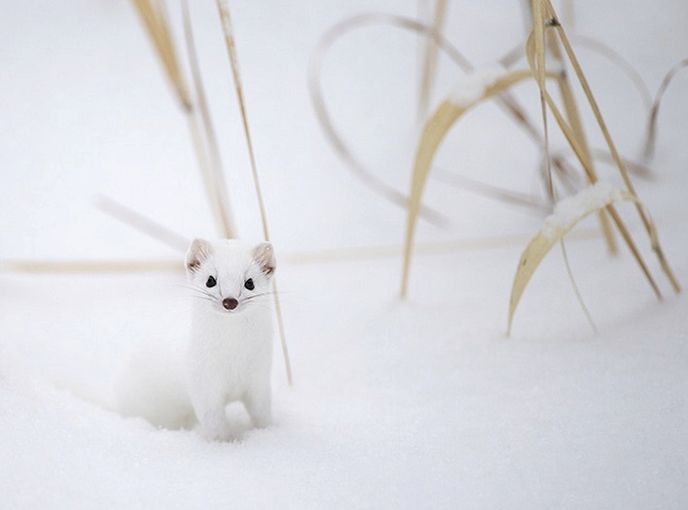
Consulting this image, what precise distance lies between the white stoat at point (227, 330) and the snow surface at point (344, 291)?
0.15 ft

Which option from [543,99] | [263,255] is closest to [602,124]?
[543,99]

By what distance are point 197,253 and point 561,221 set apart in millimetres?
388

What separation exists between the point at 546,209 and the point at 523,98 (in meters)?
0.42

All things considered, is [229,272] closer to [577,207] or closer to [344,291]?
[577,207]

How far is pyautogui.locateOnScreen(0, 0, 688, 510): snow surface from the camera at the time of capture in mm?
699

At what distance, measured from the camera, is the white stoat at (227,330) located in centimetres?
A: 73

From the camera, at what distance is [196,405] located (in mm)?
785

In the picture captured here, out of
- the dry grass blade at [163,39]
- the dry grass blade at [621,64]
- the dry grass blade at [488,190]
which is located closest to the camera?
the dry grass blade at [163,39]

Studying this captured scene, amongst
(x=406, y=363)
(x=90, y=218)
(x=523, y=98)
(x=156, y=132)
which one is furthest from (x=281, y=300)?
(x=523, y=98)

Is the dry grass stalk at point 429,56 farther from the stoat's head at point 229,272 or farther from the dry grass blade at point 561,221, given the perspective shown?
the stoat's head at point 229,272

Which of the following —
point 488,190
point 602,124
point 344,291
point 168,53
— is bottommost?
point 344,291

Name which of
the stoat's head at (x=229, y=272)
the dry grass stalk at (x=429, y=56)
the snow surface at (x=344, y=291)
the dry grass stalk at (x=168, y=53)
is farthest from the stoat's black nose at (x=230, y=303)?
the dry grass stalk at (x=429, y=56)

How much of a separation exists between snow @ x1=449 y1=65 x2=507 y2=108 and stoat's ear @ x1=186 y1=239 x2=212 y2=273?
35 cm

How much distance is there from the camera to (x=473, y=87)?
34.9 inches
